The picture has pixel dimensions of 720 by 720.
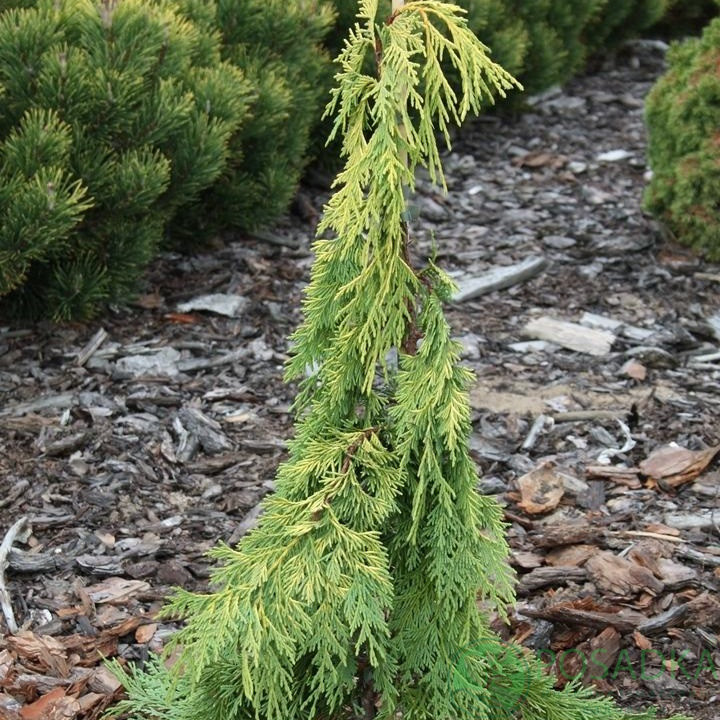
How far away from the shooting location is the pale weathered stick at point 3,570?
11.4 ft

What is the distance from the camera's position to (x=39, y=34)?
4844mm

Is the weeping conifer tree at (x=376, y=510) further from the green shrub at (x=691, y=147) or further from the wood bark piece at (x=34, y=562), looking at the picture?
the green shrub at (x=691, y=147)

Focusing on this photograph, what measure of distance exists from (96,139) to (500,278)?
2354 millimetres

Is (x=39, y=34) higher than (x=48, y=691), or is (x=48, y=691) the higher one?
(x=39, y=34)

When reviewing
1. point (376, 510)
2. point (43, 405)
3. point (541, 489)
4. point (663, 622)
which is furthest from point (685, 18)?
point (376, 510)

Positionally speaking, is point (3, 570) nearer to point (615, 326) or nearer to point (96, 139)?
point (96, 139)

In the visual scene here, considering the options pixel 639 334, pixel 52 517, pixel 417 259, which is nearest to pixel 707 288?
pixel 639 334

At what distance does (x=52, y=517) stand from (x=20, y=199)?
4.59ft

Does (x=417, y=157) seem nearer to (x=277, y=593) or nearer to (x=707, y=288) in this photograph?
(x=277, y=593)

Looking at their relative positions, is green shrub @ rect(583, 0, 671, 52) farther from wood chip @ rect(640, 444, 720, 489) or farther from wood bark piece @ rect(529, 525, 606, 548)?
wood bark piece @ rect(529, 525, 606, 548)

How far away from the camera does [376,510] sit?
224 centimetres

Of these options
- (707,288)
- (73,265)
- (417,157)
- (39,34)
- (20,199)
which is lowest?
(707,288)

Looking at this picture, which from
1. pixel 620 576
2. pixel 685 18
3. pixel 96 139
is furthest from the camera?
pixel 685 18

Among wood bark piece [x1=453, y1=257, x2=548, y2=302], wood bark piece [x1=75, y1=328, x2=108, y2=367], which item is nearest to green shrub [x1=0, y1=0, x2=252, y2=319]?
wood bark piece [x1=75, y1=328, x2=108, y2=367]
